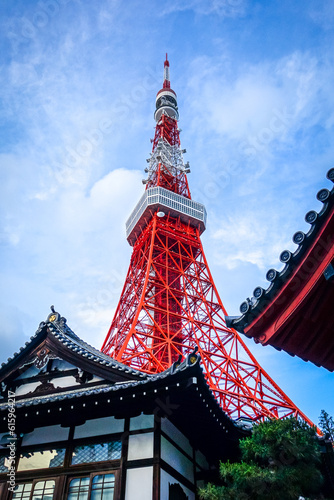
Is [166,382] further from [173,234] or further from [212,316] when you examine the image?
[173,234]

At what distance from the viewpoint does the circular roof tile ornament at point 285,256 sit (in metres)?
4.46

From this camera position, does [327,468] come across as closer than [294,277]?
No

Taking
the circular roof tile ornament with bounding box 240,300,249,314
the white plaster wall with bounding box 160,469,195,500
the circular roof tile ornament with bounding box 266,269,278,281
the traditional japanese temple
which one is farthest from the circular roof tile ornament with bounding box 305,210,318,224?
the white plaster wall with bounding box 160,469,195,500

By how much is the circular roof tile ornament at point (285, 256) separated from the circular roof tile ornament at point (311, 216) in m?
0.41

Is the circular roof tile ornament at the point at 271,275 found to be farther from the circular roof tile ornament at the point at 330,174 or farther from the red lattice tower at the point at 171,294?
the red lattice tower at the point at 171,294

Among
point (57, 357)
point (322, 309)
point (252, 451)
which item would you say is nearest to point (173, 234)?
point (57, 357)

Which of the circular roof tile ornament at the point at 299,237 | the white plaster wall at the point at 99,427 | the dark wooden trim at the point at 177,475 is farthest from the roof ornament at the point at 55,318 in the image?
the circular roof tile ornament at the point at 299,237

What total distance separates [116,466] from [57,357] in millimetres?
2571

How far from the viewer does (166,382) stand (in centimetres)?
652

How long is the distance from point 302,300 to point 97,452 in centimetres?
463

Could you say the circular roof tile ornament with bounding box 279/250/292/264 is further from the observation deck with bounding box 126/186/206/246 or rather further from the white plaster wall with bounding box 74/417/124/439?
the observation deck with bounding box 126/186/206/246

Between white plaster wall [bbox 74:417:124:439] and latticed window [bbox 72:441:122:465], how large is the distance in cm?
19

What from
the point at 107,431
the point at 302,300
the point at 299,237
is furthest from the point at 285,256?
the point at 107,431

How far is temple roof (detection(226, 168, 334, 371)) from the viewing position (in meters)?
4.26
